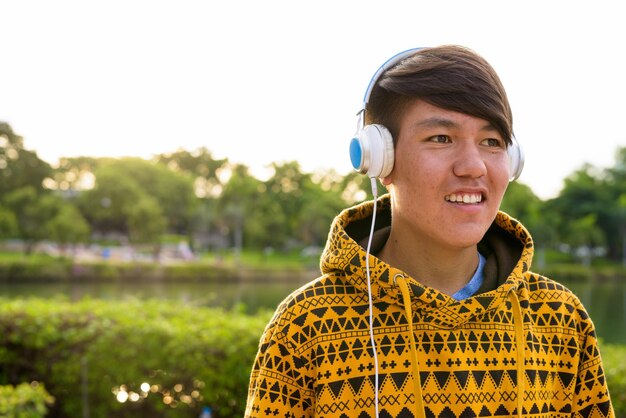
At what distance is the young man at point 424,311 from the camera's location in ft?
4.58

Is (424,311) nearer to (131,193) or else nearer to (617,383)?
(617,383)

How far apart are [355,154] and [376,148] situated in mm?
89

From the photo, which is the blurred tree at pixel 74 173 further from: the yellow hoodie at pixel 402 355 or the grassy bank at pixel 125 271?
the yellow hoodie at pixel 402 355

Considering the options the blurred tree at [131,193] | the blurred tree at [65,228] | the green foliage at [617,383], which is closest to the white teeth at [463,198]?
the green foliage at [617,383]

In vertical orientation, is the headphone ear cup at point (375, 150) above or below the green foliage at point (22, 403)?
above

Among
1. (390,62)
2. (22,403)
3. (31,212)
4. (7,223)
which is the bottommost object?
(22,403)

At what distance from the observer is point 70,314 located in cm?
538

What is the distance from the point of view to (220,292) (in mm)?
27938

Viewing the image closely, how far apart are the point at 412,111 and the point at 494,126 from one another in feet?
0.60

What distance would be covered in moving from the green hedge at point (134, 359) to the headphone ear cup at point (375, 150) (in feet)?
10.9

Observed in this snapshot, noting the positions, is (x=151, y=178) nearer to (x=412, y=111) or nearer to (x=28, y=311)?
(x=28, y=311)

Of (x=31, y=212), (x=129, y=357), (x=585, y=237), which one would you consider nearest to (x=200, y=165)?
(x=31, y=212)

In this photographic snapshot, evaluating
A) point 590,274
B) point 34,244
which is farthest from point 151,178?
point 590,274

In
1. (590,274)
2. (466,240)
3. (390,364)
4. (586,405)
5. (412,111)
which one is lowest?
(590,274)
